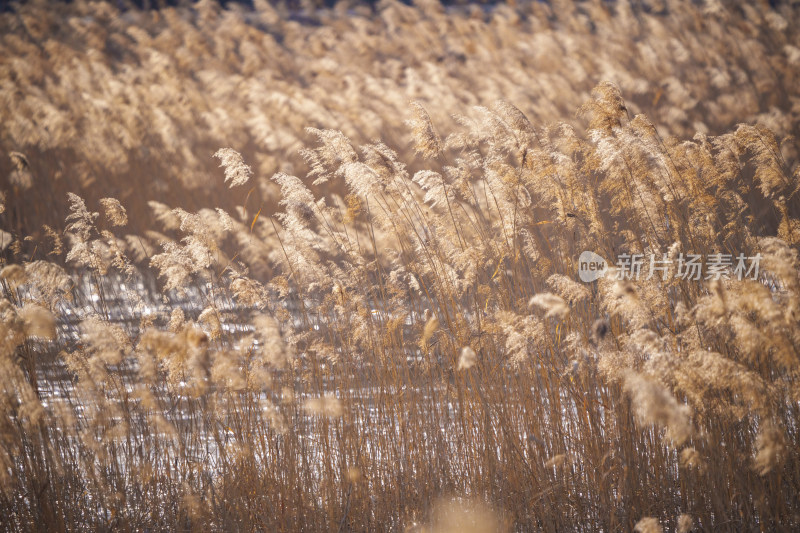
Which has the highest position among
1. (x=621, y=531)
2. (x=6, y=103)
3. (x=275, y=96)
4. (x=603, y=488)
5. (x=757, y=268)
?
(x=6, y=103)

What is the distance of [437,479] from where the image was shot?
99.9 inches

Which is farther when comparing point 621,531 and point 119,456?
point 119,456

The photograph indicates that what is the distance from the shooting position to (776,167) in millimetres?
3066

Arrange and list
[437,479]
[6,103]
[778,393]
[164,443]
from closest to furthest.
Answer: [778,393], [437,479], [164,443], [6,103]

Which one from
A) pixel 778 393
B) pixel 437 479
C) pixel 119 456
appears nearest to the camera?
pixel 778 393

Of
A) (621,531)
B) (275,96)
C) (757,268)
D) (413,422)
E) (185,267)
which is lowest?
(621,531)

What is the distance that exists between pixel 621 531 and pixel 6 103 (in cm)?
829

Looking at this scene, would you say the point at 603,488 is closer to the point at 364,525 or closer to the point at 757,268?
the point at 364,525

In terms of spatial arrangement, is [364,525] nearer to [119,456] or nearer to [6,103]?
[119,456]

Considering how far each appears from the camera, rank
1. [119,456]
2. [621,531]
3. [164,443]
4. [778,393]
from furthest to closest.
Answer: [119,456] < [164,443] < [621,531] < [778,393]

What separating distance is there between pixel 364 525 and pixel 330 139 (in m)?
1.57

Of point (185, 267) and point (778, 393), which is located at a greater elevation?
point (185, 267)

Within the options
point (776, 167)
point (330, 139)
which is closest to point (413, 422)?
point (330, 139)

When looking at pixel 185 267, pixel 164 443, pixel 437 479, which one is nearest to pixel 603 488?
pixel 437 479
